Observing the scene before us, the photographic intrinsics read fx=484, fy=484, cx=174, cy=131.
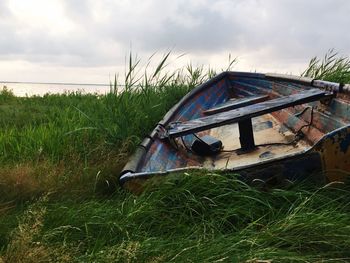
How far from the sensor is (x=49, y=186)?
3.36 meters

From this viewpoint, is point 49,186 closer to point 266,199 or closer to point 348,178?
point 266,199

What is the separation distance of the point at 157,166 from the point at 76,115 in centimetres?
255

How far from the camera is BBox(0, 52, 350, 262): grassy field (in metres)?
2.28

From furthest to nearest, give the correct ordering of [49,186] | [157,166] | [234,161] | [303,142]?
[303,142], [234,161], [157,166], [49,186]

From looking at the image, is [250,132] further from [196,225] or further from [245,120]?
[196,225]

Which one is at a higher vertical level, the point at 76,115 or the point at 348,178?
the point at 76,115

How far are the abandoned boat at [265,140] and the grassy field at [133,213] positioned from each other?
0.42ft

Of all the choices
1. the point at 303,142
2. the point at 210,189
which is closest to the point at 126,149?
the point at 210,189

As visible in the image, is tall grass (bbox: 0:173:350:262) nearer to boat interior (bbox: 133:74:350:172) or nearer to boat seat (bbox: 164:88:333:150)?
boat interior (bbox: 133:74:350:172)

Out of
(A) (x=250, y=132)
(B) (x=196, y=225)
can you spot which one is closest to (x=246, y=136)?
(A) (x=250, y=132)

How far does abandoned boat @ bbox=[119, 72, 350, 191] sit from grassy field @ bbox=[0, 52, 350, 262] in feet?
0.42

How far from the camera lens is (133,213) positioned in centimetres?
278

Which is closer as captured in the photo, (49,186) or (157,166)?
(49,186)

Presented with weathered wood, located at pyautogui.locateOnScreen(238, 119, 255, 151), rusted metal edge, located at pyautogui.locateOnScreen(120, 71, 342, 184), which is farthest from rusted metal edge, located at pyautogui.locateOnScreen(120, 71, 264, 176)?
weathered wood, located at pyautogui.locateOnScreen(238, 119, 255, 151)
